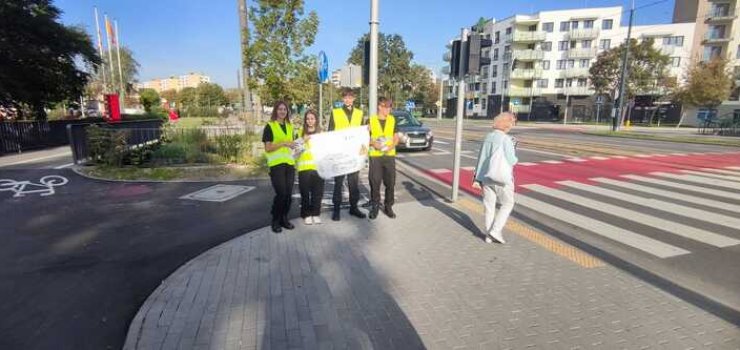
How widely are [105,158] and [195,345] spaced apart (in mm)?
9243

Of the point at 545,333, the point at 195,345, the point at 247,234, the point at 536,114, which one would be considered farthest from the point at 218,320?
the point at 536,114

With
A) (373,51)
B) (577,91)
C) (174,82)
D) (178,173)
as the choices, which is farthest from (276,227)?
(174,82)

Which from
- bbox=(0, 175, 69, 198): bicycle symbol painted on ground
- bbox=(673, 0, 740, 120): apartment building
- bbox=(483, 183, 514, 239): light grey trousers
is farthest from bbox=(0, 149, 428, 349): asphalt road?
bbox=(673, 0, 740, 120): apartment building

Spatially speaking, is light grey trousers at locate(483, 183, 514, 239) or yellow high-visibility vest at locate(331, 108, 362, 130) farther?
yellow high-visibility vest at locate(331, 108, 362, 130)

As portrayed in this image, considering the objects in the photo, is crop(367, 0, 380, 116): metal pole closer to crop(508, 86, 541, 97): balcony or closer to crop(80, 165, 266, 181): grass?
crop(80, 165, 266, 181): grass

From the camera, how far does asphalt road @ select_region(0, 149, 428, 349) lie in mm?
3213

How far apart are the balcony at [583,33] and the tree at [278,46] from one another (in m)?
61.4

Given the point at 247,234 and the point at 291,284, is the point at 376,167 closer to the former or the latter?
the point at 247,234

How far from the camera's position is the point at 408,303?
3.44 m

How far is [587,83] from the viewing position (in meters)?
60.6

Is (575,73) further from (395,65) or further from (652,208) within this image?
(652,208)

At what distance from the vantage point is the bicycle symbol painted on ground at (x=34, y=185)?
7984 mm

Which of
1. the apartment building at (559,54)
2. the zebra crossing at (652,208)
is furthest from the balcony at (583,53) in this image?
the zebra crossing at (652,208)

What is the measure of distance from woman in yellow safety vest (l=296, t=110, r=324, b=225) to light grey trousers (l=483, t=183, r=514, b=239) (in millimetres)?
2330
